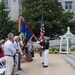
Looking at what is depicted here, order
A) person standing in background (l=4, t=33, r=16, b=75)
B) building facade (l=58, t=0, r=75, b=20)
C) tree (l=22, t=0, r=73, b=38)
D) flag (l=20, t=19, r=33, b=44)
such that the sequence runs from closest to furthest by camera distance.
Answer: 1. person standing in background (l=4, t=33, r=16, b=75)
2. flag (l=20, t=19, r=33, b=44)
3. tree (l=22, t=0, r=73, b=38)
4. building facade (l=58, t=0, r=75, b=20)

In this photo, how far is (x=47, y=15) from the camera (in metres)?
47.2

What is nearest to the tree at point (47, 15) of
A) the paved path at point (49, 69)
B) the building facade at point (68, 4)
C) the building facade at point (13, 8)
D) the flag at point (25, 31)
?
the building facade at point (13, 8)

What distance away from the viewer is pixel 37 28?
4603 centimetres

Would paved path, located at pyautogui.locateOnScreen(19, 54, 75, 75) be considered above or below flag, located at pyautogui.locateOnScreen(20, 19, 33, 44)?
below

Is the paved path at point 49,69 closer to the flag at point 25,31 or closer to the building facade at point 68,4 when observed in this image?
the flag at point 25,31

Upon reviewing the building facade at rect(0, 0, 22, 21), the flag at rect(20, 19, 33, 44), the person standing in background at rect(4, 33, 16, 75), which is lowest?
the person standing in background at rect(4, 33, 16, 75)

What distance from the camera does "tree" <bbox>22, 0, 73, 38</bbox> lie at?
46.6 metres

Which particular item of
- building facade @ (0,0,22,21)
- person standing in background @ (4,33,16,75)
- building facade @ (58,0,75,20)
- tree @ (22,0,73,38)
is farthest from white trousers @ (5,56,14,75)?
building facade @ (58,0,75,20)

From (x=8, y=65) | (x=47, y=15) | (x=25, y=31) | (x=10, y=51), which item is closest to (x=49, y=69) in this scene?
(x=25, y=31)

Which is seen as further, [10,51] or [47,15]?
[47,15]

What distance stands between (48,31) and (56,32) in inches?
80.8

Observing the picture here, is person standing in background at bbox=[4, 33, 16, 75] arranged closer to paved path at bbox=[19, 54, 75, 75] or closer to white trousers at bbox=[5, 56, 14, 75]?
white trousers at bbox=[5, 56, 14, 75]

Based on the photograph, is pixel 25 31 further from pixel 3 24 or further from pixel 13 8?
pixel 13 8

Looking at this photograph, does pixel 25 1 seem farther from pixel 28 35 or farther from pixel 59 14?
pixel 28 35
